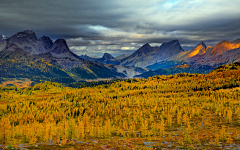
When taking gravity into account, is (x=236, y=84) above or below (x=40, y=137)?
above

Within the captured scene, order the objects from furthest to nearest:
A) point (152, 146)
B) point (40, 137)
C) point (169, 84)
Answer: point (169, 84)
point (40, 137)
point (152, 146)

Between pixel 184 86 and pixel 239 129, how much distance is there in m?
76.0

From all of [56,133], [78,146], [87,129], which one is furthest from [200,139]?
[56,133]

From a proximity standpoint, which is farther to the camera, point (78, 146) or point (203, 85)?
point (203, 85)

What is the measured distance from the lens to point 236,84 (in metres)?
96.7

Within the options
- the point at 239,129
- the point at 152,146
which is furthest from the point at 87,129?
the point at 239,129

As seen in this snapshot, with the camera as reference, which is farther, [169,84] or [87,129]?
[169,84]

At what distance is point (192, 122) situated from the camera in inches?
1721

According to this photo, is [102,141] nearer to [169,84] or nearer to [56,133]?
[56,133]

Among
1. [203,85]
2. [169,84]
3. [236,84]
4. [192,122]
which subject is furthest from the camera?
[169,84]

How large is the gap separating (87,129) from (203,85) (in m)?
83.9

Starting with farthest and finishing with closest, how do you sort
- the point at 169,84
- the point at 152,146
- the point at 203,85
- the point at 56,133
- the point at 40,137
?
the point at 169,84 < the point at 203,85 < the point at 56,133 < the point at 40,137 < the point at 152,146

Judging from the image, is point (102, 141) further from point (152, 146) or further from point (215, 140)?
point (215, 140)

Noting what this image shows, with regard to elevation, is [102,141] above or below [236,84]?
below
